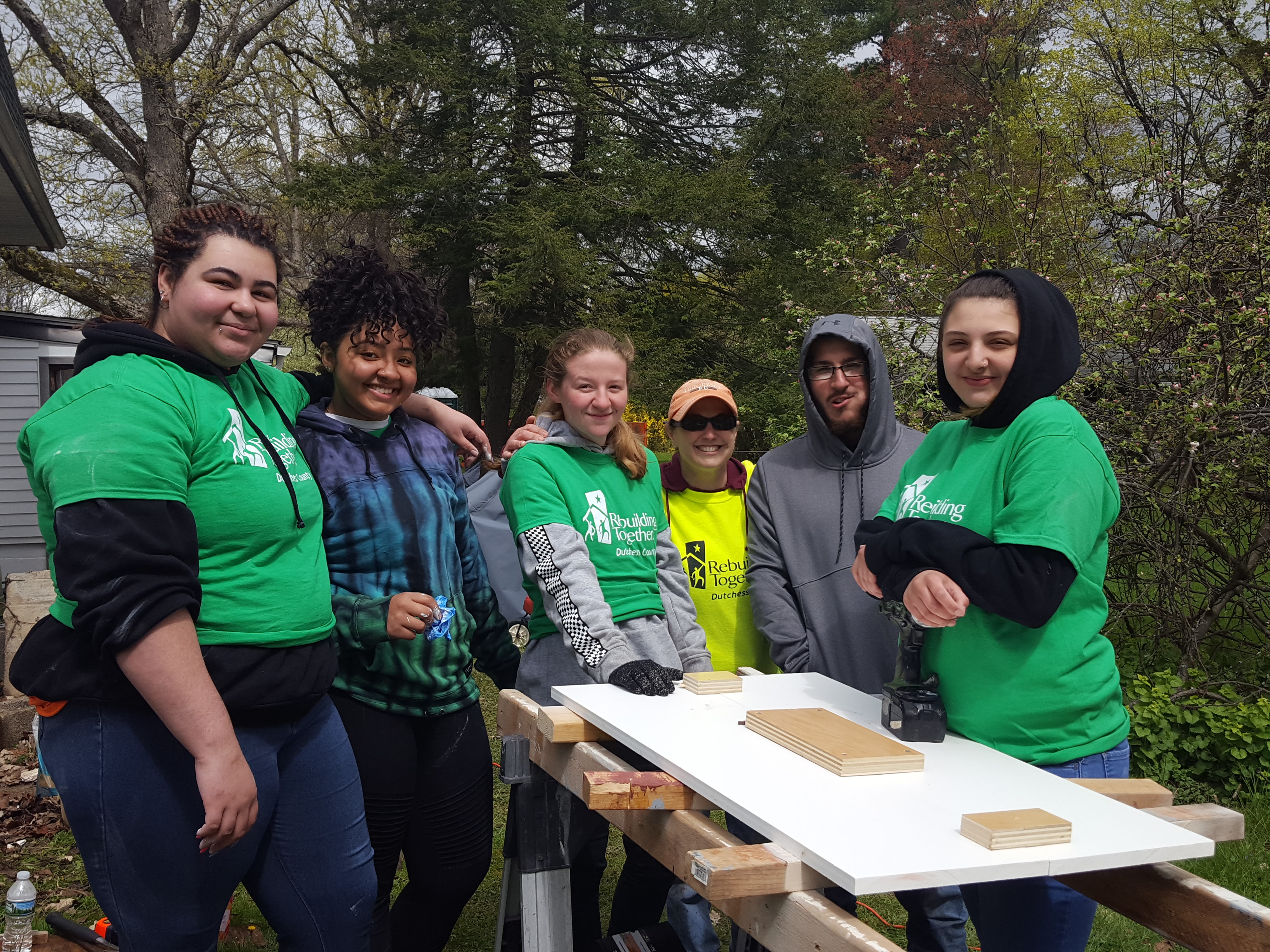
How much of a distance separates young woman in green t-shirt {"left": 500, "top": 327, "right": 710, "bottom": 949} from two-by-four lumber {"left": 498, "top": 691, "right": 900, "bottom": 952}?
12.0 inches

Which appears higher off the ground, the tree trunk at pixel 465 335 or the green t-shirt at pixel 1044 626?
the tree trunk at pixel 465 335

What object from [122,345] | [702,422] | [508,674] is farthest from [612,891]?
[122,345]

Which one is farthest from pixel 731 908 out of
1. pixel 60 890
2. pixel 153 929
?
pixel 60 890

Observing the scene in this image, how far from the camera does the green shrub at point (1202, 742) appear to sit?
483 centimetres

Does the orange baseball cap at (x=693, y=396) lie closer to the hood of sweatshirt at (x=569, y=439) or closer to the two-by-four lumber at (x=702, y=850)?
the hood of sweatshirt at (x=569, y=439)

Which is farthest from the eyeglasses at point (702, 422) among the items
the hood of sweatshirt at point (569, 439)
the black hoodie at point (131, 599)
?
the black hoodie at point (131, 599)

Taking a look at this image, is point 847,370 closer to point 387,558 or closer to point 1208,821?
point 387,558

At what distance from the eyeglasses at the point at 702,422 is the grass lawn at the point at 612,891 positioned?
72.6 inches

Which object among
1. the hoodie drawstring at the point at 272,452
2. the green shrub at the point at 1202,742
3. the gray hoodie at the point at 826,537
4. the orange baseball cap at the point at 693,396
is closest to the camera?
the hoodie drawstring at the point at 272,452

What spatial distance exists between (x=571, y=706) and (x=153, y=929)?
0.93m

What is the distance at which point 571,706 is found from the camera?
2289 mm

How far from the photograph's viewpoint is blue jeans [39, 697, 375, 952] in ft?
5.81

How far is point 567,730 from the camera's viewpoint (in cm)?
219

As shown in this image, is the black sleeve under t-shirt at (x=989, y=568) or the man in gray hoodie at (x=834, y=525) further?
the man in gray hoodie at (x=834, y=525)
